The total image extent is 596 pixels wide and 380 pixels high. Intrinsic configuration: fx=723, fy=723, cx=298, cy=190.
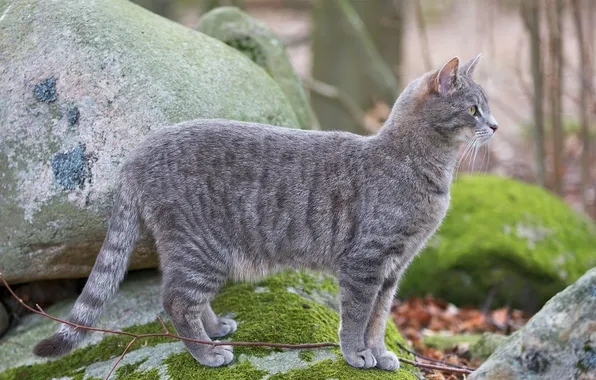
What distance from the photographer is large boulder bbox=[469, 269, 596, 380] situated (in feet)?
10.5

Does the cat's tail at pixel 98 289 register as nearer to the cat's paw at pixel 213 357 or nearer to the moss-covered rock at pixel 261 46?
the cat's paw at pixel 213 357

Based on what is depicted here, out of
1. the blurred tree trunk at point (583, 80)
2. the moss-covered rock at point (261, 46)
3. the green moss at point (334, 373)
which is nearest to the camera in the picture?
the green moss at point (334, 373)

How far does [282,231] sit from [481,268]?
3452 mm

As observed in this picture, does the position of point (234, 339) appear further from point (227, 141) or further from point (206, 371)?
point (227, 141)

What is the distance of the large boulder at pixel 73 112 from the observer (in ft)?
14.5

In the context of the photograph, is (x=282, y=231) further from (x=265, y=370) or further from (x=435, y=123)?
(x=435, y=123)

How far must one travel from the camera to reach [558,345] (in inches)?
128

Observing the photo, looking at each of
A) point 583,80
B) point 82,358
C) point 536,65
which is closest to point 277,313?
point 82,358

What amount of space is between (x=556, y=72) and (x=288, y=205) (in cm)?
570

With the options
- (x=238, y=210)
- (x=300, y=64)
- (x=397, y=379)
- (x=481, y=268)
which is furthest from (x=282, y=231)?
(x=300, y=64)

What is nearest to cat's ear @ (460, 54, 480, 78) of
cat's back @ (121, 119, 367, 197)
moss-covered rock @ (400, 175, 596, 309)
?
cat's back @ (121, 119, 367, 197)

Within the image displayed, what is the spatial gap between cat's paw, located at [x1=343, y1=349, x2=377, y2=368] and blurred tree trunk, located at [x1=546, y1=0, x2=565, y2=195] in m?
5.59

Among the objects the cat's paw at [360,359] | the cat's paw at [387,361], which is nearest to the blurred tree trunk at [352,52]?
the cat's paw at [387,361]

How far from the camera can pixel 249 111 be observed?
16.3 feet
